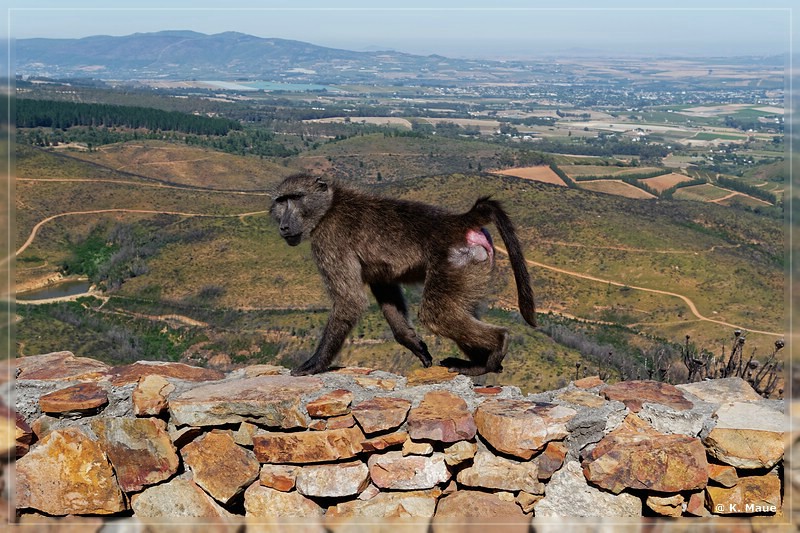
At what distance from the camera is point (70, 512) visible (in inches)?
164

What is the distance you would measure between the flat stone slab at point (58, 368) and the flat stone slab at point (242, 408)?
80 cm

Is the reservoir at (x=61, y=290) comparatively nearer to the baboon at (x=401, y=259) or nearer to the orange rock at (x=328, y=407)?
the baboon at (x=401, y=259)

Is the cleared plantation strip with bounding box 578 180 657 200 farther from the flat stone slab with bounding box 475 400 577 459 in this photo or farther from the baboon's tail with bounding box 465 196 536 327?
the flat stone slab with bounding box 475 400 577 459

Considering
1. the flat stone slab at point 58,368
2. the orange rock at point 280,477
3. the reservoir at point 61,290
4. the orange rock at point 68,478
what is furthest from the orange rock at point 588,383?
the reservoir at point 61,290

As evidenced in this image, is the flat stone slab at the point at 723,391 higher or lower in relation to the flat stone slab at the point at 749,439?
higher

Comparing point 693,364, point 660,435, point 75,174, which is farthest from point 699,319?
point 75,174

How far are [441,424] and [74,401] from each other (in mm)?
2192

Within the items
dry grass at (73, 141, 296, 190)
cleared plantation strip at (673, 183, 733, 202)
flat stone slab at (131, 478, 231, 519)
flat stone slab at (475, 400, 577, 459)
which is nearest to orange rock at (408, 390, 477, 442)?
flat stone slab at (475, 400, 577, 459)

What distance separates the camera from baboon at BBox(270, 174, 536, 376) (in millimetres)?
4957

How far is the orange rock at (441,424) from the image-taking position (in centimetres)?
414

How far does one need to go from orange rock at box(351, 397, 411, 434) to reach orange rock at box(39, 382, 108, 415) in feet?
5.10

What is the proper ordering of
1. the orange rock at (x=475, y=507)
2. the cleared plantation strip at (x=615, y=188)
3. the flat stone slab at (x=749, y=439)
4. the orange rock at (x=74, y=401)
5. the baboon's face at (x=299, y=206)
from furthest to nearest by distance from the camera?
1. the cleared plantation strip at (x=615, y=188)
2. the baboon's face at (x=299, y=206)
3. the orange rock at (x=74, y=401)
4. the orange rock at (x=475, y=507)
5. the flat stone slab at (x=749, y=439)

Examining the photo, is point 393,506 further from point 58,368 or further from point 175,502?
point 58,368

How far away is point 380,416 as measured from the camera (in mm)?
4195
